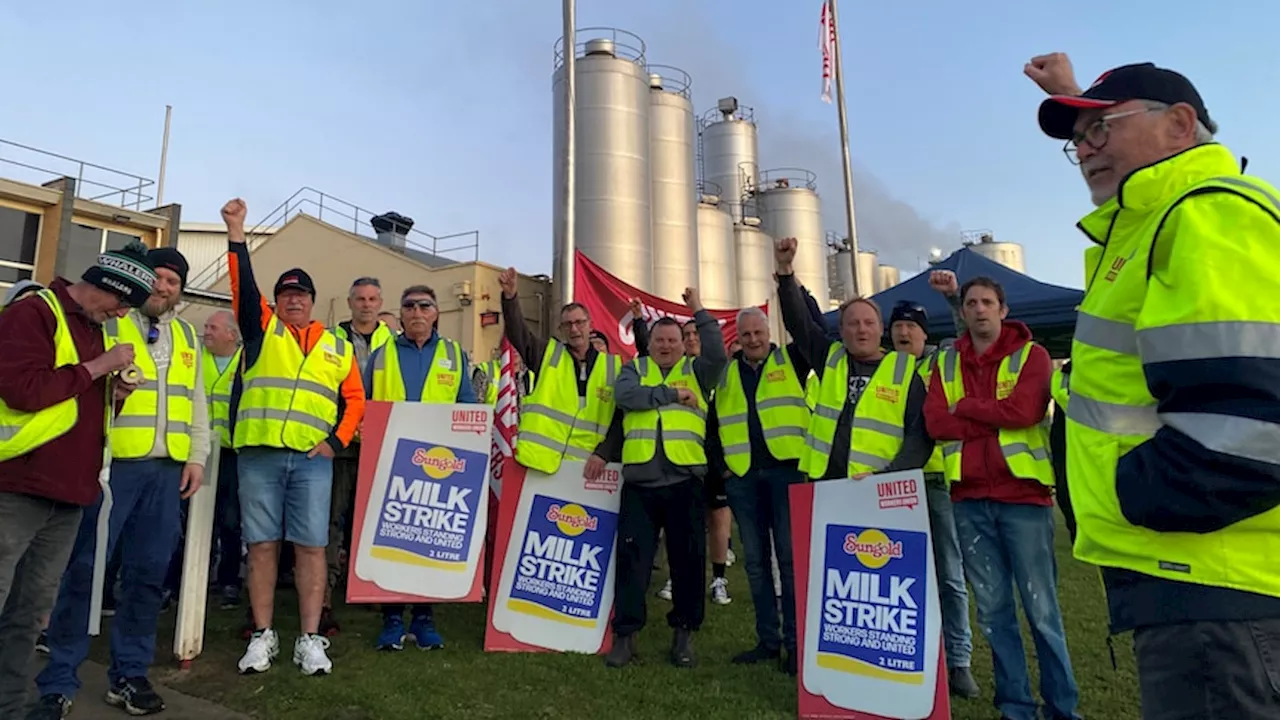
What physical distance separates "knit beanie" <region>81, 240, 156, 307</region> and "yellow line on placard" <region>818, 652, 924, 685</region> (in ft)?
11.8

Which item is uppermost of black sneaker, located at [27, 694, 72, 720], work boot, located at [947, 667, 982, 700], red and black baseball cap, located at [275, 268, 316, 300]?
red and black baseball cap, located at [275, 268, 316, 300]

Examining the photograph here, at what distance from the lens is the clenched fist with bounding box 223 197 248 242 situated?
4420 mm

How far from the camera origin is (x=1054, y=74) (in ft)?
6.96

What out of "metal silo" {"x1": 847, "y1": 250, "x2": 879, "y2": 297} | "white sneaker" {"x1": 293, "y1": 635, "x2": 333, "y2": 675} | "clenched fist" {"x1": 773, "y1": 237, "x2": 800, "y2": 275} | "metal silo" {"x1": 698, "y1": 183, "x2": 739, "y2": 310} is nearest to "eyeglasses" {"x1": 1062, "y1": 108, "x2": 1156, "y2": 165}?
"clenched fist" {"x1": 773, "y1": 237, "x2": 800, "y2": 275}

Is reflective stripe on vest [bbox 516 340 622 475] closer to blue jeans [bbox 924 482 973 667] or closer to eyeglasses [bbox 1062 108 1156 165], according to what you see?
blue jeans [bbox 924 482 973 667]

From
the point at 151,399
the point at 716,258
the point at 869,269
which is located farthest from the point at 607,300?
the point at 869,269

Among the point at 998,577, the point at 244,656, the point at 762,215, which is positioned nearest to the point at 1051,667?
the point at 998,577

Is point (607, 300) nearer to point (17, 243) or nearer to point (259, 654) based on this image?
point (259, 654)

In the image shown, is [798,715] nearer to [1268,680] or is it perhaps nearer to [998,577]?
[998,577]

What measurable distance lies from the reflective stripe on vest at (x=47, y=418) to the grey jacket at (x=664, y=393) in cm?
283

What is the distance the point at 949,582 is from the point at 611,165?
1578cm

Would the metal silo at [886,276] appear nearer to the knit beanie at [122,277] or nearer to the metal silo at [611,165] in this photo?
the metal silo at [611,165]

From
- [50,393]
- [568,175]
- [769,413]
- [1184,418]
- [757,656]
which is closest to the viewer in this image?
[1184,418]

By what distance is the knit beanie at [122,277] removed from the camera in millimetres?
3217
